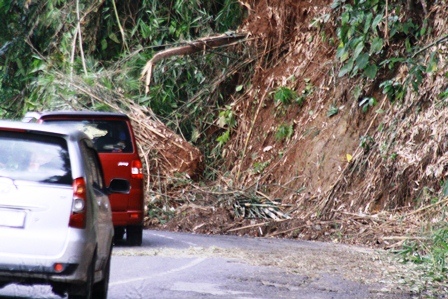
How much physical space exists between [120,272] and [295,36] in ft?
50.0

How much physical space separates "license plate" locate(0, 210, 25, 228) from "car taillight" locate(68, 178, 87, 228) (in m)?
0.40

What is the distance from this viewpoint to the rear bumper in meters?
15.9

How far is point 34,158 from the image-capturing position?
8648 millimetres

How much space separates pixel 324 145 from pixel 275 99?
2.96 m

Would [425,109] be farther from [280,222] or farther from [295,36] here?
[295,36]

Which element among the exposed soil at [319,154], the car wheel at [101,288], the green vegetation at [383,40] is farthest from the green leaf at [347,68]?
the car wheel at [101,288]

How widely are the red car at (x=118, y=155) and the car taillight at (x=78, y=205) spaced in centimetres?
727

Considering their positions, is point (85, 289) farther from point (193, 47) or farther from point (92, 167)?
point (193, 47)

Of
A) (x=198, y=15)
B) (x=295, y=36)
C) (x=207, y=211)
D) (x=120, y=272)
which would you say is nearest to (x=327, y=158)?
(x=207, y=211)

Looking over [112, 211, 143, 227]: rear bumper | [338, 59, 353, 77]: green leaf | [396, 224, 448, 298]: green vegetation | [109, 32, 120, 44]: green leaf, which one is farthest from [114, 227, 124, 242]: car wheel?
[109, 32, 120, 44]: green leaf

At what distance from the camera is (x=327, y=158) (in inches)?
896

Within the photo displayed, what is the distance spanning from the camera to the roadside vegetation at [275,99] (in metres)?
19.5

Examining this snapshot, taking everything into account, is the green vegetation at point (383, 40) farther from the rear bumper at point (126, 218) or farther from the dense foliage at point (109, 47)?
the dense foliage at point (109, 47)

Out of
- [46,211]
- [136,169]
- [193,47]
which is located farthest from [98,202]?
[193,47]
